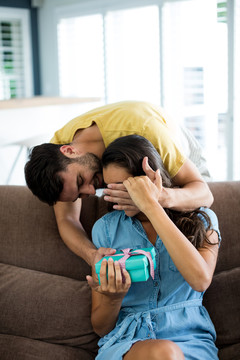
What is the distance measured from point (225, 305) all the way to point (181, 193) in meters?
0.48

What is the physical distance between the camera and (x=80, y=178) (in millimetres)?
1619

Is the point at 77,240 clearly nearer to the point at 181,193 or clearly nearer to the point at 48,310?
the point at 48,310

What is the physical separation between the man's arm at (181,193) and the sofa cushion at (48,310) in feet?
1.42

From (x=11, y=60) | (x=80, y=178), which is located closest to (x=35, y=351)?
(x=80, y=178)

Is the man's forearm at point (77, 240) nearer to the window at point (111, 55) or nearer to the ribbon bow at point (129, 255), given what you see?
the ribbon bow at point (129, 255)


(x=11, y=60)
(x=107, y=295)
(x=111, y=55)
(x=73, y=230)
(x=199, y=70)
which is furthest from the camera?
(x=11, y=60)

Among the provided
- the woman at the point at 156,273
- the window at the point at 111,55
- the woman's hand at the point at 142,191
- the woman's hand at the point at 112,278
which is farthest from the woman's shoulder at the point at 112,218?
the window at the point at 111,55

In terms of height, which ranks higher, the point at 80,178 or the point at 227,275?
the point at 80,178

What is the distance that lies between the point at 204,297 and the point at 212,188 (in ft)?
1.48

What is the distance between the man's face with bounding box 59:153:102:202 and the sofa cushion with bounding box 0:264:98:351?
0.38 m

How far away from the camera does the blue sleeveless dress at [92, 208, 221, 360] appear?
1.43 m

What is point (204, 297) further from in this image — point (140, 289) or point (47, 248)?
point (47, 248)

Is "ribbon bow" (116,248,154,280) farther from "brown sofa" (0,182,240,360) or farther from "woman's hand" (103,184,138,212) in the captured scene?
"brown sofa" (0,182,240,360)

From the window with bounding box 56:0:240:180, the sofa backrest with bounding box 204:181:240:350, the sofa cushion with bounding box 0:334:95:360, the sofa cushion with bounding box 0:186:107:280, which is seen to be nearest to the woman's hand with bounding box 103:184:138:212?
the sofa cushion with bounding box 0:186:107:280
